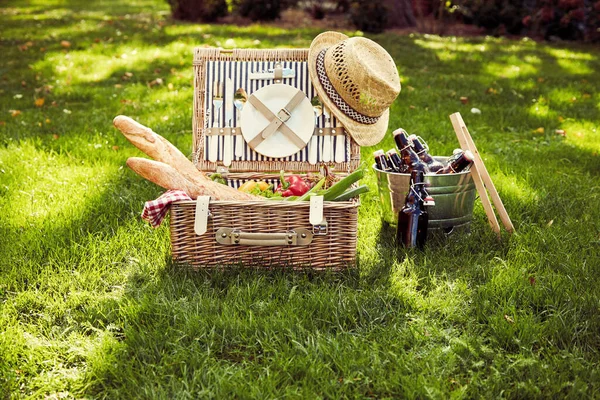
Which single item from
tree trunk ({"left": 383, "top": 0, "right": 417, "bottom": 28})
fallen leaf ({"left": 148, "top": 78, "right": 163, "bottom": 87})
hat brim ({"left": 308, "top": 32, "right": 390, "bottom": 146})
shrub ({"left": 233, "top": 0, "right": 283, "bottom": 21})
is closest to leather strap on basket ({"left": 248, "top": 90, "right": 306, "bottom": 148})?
hat brim ({"left": 308, "top": 32, "right": 390, "bottom": 146})

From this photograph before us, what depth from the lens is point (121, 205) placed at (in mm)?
3566

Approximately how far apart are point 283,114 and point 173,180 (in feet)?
2.54

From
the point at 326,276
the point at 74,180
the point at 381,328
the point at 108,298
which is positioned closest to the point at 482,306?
the point at 381,328

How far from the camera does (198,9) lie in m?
12.0

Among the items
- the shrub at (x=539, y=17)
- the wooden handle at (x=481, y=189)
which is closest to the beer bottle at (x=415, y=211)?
the wooden handle at (x=481, y=189)

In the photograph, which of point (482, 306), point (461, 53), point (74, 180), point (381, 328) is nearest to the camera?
point (381, 328)

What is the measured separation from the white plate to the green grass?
Answer: 1.87ft

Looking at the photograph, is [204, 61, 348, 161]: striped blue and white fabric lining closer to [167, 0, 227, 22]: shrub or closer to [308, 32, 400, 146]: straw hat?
[308, 32, 400, 146]: straw hat

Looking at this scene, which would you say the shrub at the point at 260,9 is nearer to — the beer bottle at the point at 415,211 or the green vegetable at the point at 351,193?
the beer bottle at the point at 415,211

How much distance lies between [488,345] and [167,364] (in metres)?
1.11

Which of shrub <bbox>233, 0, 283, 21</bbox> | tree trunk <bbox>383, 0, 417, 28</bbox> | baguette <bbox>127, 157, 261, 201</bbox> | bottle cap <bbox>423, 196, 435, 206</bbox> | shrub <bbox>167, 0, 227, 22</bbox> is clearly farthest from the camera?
shrub <bbox>233, 0, 283, 21</bbox>

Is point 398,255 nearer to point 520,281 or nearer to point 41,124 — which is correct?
point 520,281

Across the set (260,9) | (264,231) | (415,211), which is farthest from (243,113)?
(260,9)

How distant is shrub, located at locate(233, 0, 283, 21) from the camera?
12.2 metres
